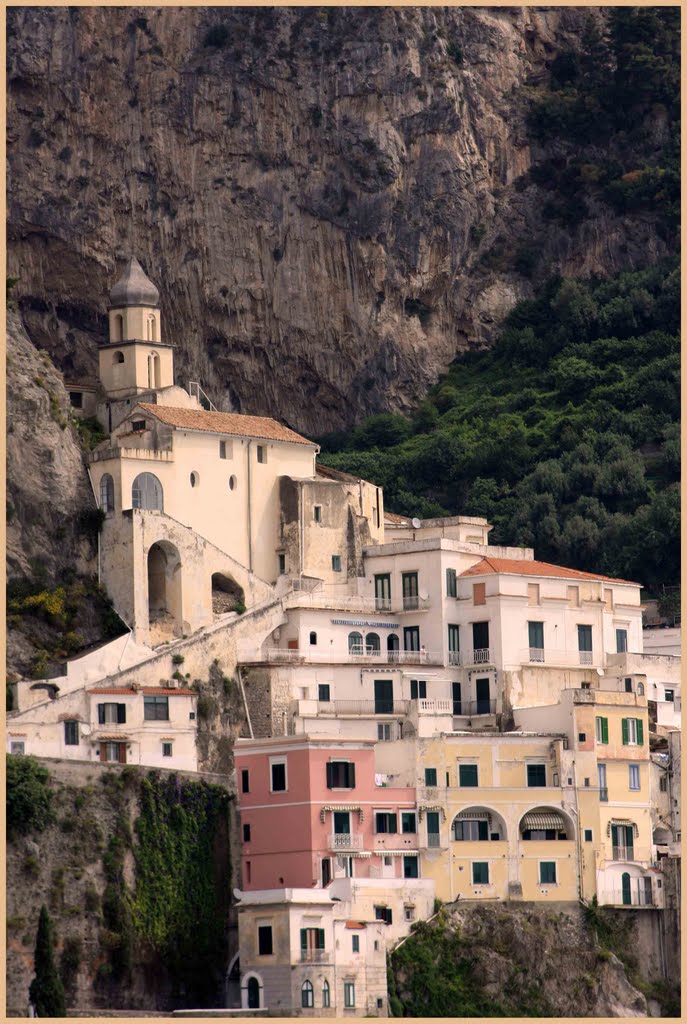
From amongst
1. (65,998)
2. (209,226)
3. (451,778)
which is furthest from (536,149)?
(65,998)

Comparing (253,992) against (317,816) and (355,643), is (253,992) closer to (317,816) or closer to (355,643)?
(317,816)

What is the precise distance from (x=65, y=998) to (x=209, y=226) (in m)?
47.6

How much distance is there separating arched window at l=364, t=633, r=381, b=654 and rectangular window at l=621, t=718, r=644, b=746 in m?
8.39

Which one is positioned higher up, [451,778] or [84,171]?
[84,171]

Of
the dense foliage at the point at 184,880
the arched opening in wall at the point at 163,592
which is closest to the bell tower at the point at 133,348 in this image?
the arched opening in wall at the point at 163,592

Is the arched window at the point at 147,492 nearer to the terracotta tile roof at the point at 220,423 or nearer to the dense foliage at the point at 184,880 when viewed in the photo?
the terracotta tile roof at the point at 220,423

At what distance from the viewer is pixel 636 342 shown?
124m

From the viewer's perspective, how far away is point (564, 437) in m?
119

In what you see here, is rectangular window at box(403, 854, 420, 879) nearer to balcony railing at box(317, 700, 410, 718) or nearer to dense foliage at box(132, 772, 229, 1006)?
dense foliage at box(132, 772, 229, 1006)

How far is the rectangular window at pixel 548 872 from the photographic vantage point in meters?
88.6

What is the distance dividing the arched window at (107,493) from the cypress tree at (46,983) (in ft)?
59.0

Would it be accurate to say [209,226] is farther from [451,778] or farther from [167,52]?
[451,778]

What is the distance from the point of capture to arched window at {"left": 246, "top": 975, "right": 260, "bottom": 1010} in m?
82.6

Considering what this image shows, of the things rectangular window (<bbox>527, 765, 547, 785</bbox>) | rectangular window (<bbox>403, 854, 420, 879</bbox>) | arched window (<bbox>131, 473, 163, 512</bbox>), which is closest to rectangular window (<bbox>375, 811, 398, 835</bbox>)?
rectangular window (<bbox>403, 854, 420, 879</bbox>)
